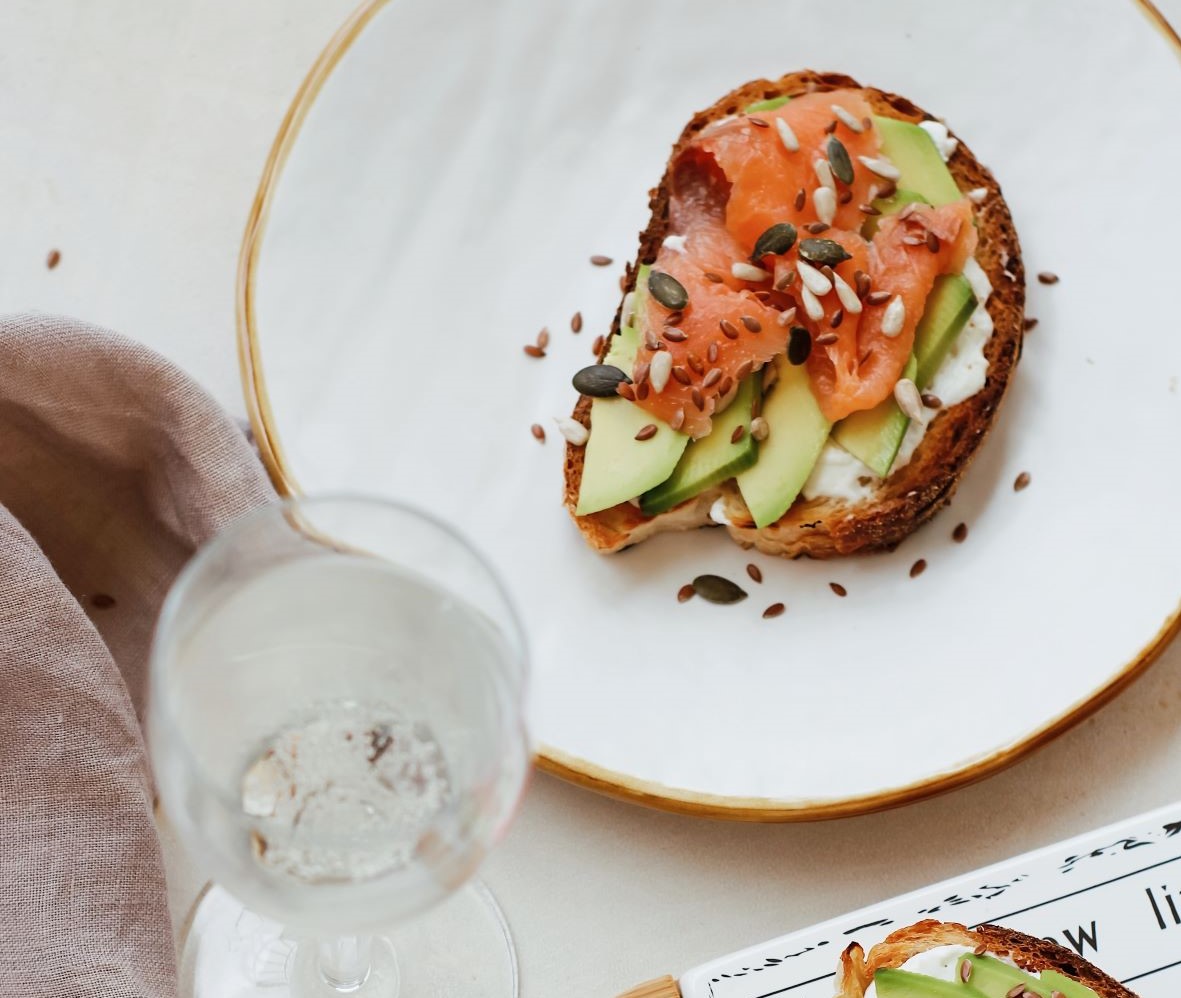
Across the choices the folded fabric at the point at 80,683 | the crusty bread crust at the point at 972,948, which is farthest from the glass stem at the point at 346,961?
the crusty bread crust at the point at 972,948

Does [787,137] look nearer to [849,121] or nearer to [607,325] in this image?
[849,121]

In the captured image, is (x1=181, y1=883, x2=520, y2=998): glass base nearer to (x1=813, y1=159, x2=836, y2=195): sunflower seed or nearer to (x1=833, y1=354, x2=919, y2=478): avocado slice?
(x1=833, y1=354, x2=919, y2=478): avocado slice

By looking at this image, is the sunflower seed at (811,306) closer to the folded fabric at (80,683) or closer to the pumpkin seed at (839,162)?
the pumpkin seed at (839,162)

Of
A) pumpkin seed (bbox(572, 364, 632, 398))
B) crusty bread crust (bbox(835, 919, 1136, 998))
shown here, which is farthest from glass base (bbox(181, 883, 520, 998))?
pumpkin seed (bbox(572, 364, 632, 398))

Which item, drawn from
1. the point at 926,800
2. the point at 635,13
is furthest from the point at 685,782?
the point at 635,13

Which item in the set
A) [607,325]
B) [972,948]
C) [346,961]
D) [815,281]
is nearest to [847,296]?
[815,281]

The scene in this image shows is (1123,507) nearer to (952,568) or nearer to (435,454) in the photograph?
(952,568)
